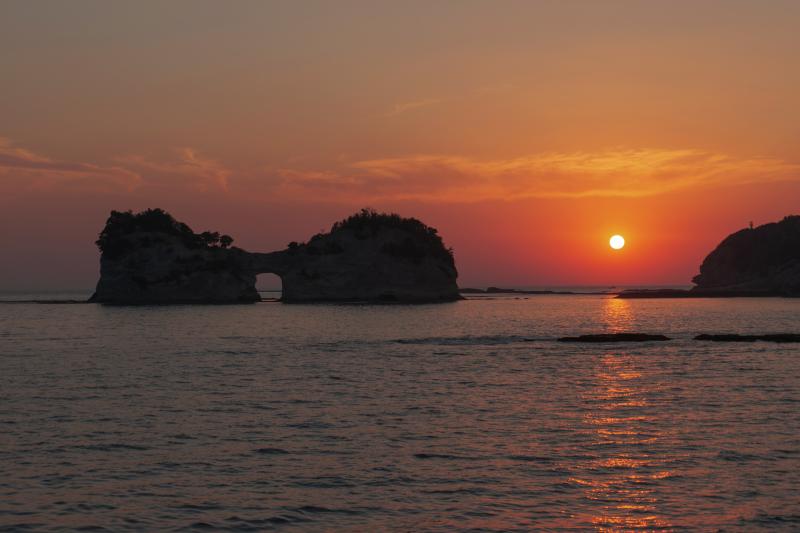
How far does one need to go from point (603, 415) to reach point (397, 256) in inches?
5659

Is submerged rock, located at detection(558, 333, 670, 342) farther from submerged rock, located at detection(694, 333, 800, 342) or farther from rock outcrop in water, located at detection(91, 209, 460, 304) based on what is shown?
rock outcrop in water, located at detection(91, 209, 460, 304)

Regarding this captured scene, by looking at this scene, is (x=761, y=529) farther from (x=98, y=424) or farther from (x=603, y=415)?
(x=98, y=424)

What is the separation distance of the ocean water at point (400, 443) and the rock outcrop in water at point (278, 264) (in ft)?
374

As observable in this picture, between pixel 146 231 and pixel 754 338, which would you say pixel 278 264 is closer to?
pixel 146 231

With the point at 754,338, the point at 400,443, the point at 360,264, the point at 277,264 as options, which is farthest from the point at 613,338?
the point at 277,264

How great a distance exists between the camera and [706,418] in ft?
97.2

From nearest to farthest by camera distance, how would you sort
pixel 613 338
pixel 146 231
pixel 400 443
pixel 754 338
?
1. pixel 400 443
2. pixel 754 338
3. pixel 613 338
4. pixel 146 231

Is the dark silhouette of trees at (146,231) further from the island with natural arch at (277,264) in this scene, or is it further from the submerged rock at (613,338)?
the submerged rock at (613,338)

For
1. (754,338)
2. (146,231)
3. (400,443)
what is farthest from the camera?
(146,231)

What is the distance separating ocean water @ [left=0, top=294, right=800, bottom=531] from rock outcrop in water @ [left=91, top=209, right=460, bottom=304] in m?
114

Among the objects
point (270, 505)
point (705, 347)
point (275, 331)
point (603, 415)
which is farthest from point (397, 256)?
point (270, 505)

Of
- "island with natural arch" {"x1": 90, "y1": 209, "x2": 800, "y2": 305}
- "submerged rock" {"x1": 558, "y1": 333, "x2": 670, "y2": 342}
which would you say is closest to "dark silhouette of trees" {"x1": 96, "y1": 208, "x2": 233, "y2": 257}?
"island with natural arch" {"x1": 90, "y1": 209, "x2": 800, "y2": 305}

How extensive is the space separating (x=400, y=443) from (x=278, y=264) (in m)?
149

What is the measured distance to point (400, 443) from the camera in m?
25.5
